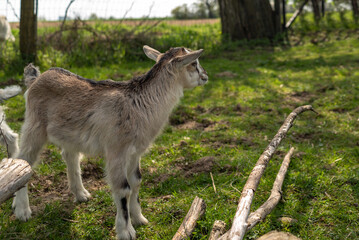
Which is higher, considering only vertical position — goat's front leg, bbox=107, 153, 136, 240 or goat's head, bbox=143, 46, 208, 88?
goat's head, bbox=143, 46, 208, 88

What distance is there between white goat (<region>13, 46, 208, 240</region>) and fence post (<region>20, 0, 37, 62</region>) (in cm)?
501

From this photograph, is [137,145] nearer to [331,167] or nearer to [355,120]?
[331,167]

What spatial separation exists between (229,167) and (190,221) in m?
1.41

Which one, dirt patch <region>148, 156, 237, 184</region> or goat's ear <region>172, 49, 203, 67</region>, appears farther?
dirt patch <region>148, 156, 237, 184</region>

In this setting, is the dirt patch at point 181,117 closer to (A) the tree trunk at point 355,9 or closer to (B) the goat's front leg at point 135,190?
(B) the goat's front leg at point 135,190

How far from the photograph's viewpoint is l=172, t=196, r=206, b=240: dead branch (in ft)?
10.4

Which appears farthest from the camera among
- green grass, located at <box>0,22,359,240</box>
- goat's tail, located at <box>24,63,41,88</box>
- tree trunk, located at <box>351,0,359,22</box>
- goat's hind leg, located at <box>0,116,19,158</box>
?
tree trunk, located at <box>351,0,359,22</box>

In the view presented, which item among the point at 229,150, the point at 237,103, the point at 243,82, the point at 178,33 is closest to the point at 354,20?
the point at 178,33

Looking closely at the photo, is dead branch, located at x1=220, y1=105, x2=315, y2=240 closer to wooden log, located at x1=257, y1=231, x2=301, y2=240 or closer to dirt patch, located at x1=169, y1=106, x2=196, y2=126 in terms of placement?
wooden log, located at x1=257, y1=231, x2=301, y2=240

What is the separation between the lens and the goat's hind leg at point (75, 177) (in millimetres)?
4152

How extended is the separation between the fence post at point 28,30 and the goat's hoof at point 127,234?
6.36 meters

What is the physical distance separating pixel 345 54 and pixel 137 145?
28.2 ft

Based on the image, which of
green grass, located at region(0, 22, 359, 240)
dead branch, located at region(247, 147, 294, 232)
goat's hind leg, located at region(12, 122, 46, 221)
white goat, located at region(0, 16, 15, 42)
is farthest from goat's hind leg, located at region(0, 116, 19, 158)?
white goat, located at region(0, 16, 15, 42)

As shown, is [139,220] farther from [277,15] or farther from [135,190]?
[277,15]
